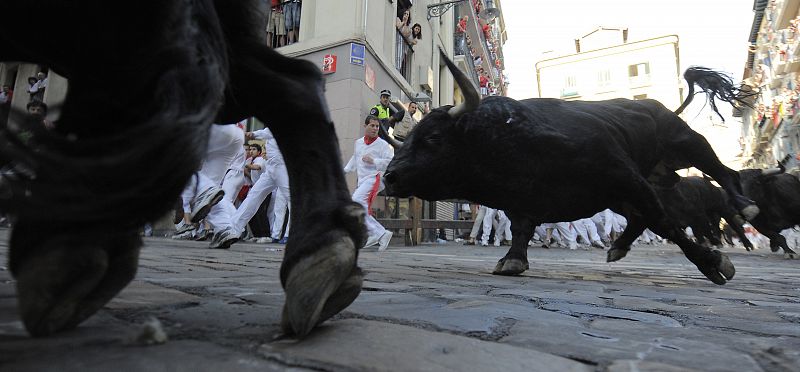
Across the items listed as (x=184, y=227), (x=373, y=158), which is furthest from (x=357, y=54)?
(x=184, y=227)

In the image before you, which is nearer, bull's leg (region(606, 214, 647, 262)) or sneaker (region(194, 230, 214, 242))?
bull's leg (region(606, 214, 647, 262))

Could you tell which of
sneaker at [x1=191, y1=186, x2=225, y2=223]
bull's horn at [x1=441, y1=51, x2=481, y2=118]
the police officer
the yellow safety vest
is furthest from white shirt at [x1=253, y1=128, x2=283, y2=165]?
bull's horn at [x1=441, y1=51, x2=481, y2=118]

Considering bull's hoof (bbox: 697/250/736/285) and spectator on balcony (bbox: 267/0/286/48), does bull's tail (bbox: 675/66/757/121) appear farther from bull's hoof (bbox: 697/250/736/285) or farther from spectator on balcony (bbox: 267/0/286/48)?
spectator on balcony (bbox: 267/0/286/48)

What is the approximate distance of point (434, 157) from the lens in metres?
3.77

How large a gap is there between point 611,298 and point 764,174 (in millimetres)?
9447

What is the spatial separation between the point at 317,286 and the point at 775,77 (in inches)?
1459

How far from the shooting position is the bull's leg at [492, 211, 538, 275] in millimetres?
3744

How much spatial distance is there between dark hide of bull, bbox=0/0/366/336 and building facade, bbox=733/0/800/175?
23730mm

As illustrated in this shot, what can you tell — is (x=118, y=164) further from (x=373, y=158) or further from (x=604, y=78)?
(x=604, y=78)

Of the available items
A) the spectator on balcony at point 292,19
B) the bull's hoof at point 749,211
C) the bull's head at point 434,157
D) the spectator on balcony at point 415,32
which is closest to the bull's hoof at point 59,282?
the bull's head at point 434,157

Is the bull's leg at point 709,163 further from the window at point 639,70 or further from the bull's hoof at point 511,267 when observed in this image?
the window at point 639,70

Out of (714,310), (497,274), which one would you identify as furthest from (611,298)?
(497,274)

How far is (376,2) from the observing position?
40.0ft

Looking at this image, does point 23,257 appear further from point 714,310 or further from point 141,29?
point 714,310
